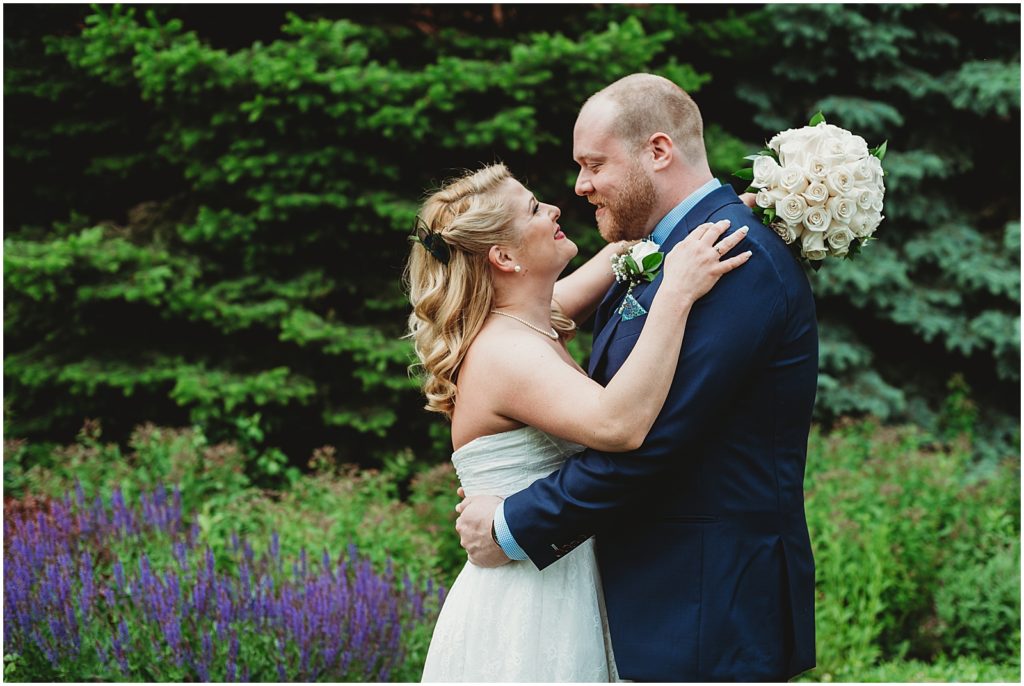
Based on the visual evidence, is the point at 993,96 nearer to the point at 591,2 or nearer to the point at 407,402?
the point at 591,2

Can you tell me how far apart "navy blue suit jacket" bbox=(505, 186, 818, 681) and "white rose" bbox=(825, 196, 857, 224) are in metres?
0.16

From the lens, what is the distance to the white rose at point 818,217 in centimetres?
250

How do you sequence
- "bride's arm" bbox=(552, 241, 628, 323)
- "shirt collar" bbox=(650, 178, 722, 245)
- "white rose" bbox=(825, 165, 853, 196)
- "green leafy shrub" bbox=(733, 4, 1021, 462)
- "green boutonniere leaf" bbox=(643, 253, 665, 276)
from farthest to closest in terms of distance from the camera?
"green leafy shrub" bbox=(733, 4, 1021, 462) → "bride's arm" bbox=(552, 241, 628, 323) → "shirt collar" bbox=(650, 178, 722, 245) → "green boutonniere leaf" bbox=(643, 253, 665, 276) → "white rose" bbox=(825, 165, 853, 196)

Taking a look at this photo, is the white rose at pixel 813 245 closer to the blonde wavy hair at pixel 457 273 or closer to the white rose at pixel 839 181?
the white rose at pixel 839 181

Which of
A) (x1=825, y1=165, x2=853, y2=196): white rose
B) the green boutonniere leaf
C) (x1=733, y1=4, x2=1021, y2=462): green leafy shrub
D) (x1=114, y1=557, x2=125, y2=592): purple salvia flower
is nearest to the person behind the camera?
(x1=825, y1=165, x2=853, y2=196): white rose

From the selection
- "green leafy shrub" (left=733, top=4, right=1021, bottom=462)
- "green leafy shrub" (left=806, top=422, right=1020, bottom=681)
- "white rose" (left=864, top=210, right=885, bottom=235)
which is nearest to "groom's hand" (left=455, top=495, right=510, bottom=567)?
"white rose" (left=864, top=210, right=885, bottom=235)

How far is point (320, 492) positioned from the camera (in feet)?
18.4

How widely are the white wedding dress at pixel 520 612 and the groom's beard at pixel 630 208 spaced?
0.65 metres

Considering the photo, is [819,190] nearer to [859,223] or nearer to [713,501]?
[859,223]

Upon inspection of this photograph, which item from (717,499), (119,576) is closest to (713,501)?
(717,499)

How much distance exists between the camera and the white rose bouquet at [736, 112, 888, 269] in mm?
2488

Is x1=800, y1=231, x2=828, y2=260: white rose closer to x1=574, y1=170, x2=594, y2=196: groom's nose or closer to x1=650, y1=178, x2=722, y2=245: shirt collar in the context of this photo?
x1=650, y1=178, x2=722, y2=245: shirt collar

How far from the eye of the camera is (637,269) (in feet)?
8.65

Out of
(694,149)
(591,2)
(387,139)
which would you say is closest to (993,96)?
(591,2)
